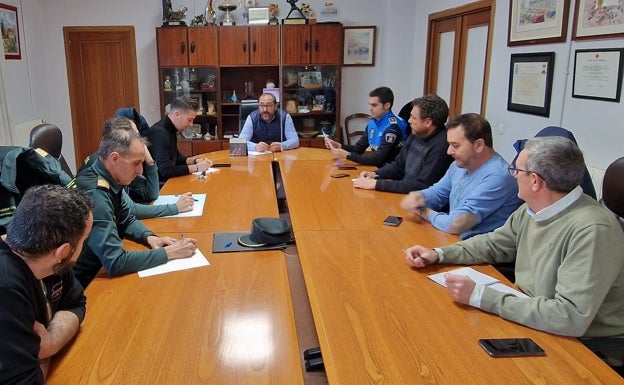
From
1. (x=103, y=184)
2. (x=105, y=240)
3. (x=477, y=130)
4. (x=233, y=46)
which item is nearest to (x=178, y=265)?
(x=105, y=240)

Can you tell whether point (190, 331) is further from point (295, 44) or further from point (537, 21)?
point (295, 44)

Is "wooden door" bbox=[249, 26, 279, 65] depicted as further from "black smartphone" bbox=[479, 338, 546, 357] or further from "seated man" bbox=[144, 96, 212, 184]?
"black smartphone" bbox=[479, 338, 546, 357]

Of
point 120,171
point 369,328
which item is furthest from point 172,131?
point 369,328

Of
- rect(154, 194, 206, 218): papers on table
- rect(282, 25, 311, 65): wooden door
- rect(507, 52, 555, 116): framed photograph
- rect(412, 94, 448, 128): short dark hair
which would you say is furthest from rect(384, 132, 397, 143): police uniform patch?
rect(282, 25, 311, 65): wooden door

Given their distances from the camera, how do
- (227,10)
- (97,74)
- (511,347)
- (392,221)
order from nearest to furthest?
(511,347) → (392,221) → (227,10) → (97,74)

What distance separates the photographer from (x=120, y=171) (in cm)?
197

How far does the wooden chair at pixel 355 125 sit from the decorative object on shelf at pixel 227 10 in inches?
73.7

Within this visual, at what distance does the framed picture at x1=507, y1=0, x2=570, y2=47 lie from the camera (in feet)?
10.6

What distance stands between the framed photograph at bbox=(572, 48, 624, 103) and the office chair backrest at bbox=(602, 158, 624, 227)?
46.0 inches

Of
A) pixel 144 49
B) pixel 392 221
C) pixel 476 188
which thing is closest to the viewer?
pixel 476 188

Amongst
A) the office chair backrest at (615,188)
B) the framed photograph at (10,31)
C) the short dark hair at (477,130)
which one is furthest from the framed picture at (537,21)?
the framed photograph at (10,31)

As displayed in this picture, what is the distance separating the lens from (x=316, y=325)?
145 centimetres

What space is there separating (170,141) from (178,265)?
6.40 ft

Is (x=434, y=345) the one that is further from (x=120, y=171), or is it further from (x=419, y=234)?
(x=120, y=171)
